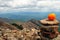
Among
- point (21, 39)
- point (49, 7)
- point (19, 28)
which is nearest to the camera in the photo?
point (21, 39)

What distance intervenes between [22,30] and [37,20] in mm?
408

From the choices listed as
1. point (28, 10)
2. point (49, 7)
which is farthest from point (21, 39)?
point (49, 7)

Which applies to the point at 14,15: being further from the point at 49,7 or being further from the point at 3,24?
the point at 49,7

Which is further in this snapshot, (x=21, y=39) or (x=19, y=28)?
(x=19, y=28)

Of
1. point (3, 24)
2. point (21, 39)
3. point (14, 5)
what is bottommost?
point (21, 39)

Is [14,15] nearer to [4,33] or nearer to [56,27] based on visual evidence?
[4,33]

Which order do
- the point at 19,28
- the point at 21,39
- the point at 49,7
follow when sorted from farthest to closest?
1. the point at 49,7
2. the point at 19,28
3. the point at 21,39

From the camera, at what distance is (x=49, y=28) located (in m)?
3.38

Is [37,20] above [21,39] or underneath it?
above

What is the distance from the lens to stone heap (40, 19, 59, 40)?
3.39m

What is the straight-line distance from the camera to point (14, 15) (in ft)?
12.4

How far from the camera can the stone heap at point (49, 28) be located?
11.1ft

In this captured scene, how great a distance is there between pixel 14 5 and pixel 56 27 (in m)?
1.02

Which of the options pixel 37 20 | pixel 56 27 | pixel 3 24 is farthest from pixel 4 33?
pixel 56 27
